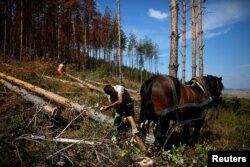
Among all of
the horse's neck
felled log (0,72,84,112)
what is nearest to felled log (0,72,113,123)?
felled log (0,72,84,112)

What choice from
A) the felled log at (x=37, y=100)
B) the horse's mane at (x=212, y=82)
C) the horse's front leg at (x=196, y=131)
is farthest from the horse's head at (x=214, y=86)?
the felled log at (x=37, y=100)

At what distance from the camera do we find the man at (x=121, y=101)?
685 cm

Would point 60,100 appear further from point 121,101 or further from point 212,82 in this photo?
point 212,82

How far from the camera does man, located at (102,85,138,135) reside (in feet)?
22.5

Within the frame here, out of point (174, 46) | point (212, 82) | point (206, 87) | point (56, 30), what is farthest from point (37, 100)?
point (56, 30)

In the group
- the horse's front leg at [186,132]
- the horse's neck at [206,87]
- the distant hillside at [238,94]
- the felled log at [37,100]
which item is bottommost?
the distant hillside at [238,94]

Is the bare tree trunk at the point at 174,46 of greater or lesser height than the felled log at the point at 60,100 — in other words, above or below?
above

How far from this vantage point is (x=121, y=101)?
269 inches

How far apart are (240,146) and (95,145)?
4.25 m

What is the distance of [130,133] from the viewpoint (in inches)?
250

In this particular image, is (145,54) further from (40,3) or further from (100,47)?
(40,3)

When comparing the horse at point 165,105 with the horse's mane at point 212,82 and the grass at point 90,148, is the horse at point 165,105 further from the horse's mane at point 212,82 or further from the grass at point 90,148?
the horse's mane at point 212,82

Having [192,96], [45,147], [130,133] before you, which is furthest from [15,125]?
[192,96]

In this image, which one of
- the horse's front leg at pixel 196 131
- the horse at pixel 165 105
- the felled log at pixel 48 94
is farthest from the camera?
the felled log at pixel 48 94
